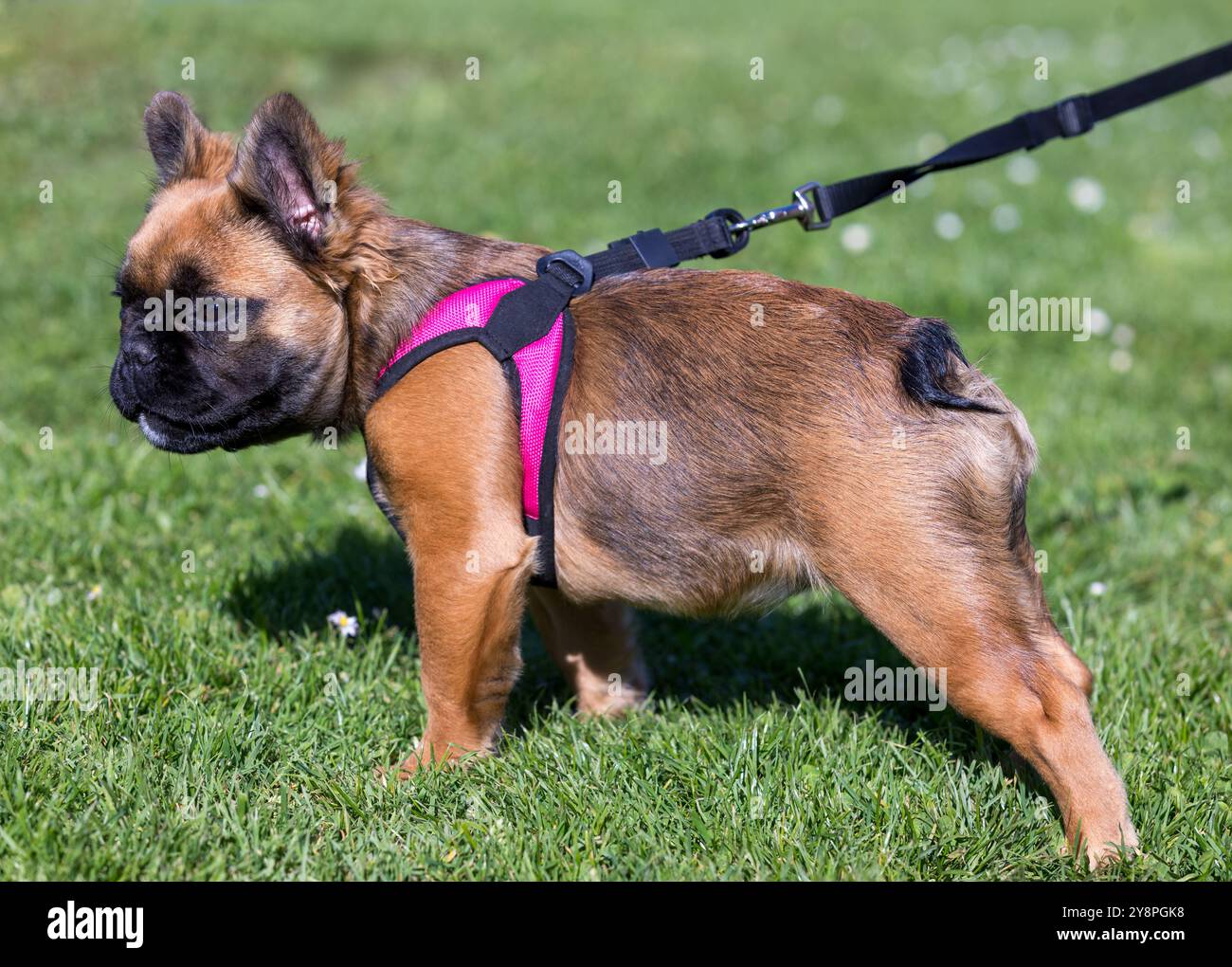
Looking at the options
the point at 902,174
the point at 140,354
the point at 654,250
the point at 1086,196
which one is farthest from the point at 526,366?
the point at 1086,196

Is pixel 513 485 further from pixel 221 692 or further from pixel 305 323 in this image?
pixel 221 692

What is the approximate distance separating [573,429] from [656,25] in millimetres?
13674

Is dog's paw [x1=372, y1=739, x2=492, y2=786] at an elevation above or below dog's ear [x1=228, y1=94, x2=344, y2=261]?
below

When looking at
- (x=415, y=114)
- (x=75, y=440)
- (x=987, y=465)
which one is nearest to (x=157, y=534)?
(x=75, y=440)

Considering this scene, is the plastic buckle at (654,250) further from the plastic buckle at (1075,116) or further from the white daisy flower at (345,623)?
the white daisy flower at (345,623)

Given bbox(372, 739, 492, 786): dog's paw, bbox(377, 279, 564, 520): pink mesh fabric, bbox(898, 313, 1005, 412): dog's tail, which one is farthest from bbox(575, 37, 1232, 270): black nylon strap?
bbox(372, 739, 492, 786): dog's paw

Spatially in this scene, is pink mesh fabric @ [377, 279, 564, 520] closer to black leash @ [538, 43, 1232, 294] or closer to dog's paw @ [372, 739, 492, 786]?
black leash @ [538, 43, 1232, 294]

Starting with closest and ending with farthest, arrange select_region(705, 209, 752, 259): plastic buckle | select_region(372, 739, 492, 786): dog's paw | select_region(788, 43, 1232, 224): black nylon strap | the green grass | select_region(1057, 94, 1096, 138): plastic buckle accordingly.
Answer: the green grass, select_region(372, 739, 492, 786): dog's paw, select_region(705, 209, 752, 259): plastic buckle, select_region(788, 43, 1232, 224): black nylon strap, select_region(1057, 94, 1096, 138): plastic buckle

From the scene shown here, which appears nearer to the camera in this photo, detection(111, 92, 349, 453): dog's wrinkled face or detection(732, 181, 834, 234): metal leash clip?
detection(111, 92, 349, 453): dog's wrinkled face

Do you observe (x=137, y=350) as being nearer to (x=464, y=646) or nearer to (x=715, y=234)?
(x=464, y=646)

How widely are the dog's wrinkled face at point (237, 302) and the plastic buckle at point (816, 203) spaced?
147cm

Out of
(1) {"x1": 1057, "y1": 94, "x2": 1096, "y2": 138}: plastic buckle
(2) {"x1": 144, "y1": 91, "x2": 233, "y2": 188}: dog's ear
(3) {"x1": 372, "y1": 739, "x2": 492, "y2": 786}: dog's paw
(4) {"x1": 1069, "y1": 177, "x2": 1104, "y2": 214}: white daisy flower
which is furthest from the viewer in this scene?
(4) {"x1": 1069, "y1": 177, "x2": 1104, "y2": 214}: white daisy flower

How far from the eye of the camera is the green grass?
3039mm

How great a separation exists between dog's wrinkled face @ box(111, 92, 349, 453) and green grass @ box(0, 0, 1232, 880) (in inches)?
36.9
